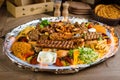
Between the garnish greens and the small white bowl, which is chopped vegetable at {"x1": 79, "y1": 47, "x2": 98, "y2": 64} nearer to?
the garnish greens

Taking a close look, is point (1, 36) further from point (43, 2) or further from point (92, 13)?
point (92, 13)

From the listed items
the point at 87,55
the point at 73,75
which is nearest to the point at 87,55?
the point at 87,55

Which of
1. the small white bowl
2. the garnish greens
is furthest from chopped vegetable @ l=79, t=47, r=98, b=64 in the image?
the small white bowl

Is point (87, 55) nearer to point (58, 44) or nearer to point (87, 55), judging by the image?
point (87, 55)

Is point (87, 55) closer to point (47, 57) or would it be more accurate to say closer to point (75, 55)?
point (75, 55)

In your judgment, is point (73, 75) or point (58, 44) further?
point (58, 44)

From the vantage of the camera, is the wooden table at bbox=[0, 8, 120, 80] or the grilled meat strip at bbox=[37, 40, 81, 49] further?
the grilled meat strip at bbox=[37, 40, 81, 49]

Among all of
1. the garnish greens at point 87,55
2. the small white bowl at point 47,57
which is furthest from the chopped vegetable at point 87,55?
the small white bowl at point 47,57

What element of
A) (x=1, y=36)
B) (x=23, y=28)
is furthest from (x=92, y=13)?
(x=1, y=36)

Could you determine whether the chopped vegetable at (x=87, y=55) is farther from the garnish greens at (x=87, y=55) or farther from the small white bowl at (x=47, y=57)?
the small white bowl at (x=47, y=57)

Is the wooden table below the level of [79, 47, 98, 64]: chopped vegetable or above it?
below

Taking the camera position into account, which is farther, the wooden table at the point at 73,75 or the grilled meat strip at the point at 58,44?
the grilled meat strip at the point at 58,44
